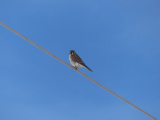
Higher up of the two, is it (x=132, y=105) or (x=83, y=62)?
(x=83, y=62)

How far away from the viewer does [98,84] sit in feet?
19.3

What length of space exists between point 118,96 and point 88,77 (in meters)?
0.70

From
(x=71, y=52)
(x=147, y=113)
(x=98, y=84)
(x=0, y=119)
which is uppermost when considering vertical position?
(x=71, y=52)

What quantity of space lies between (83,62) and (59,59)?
3739 millimetres

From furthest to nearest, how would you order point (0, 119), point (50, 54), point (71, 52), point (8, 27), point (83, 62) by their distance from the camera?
point (71, 52) < point (83, 62) < point (50, 54) < point (8, 27) < point (0, 119)

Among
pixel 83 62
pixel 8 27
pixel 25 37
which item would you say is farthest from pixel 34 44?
pixel 83 62

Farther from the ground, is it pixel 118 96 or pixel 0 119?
pixel 118 96

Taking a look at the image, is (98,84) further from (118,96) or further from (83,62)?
(83,62)

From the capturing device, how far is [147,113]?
594 centimetres

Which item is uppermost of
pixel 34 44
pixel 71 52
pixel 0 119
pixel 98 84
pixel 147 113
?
pixel 71 52

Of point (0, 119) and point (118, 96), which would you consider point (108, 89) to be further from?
point (0, 119)

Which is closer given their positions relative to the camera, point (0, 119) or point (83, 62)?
point (0, 119)

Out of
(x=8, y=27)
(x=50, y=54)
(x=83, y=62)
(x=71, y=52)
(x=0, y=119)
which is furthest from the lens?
(x=71, y=52)

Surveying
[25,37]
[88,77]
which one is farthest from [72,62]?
[25,37]
